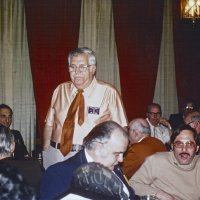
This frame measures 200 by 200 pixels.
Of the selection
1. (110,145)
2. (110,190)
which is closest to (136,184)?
(110,145)

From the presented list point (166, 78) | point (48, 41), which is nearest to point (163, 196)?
point (48, 41)

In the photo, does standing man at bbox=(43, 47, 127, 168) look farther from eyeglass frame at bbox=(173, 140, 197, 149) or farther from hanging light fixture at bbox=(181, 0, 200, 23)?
hanging light fixture at bbox=(181, 0, 200, 23)

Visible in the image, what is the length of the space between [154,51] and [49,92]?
1712mm

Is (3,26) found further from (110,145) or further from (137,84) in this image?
(110,145)

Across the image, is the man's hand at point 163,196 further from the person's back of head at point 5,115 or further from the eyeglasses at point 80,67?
the person's back of head at point 5,115

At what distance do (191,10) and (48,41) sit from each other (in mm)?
Result: 2263

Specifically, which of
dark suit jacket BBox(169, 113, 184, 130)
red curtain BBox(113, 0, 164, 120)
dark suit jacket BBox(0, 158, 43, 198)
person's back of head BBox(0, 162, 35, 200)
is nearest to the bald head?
dark suit jacket BBox(0, 158, 43, 198)

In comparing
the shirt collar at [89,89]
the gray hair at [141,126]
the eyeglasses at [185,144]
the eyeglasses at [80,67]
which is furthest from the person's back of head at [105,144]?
the gray hair at [141,126]

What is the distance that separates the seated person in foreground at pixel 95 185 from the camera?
168cm

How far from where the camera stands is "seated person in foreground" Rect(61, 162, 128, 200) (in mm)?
1677

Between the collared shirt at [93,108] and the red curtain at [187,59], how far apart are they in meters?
3.86

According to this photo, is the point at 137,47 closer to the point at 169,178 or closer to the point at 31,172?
the point at 169,178

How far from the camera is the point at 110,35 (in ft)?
24.6

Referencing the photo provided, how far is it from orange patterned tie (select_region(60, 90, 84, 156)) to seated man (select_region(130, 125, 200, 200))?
69 cm
